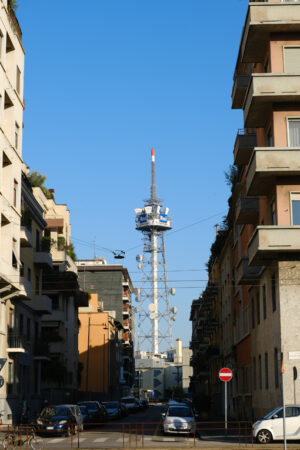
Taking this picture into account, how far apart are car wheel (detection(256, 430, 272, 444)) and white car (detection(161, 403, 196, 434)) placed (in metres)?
5.25

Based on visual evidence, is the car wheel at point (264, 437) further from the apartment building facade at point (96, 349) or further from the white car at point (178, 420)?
the apartment building facade at point (96, 349)

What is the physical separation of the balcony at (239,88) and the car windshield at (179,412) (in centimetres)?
1684

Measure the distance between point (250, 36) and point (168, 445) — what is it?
18.4 meters

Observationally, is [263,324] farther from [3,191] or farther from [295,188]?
[3,191]

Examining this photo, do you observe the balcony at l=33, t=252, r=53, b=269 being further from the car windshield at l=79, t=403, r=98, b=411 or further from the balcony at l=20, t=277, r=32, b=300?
the car windshield at l=79, t=403, r=98, b=411

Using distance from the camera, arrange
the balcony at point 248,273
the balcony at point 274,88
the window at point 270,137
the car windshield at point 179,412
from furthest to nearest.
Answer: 1. the balcony at point 248,273
2. the car windshield at point 179,412
3. the window at point 270,137
4. the balcony at point 274,88

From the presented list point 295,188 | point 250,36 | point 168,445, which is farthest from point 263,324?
point 250,36

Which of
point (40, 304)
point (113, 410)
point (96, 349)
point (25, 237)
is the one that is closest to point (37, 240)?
point (40, 304)

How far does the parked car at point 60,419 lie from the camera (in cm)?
3650

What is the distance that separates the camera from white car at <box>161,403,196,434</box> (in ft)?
115

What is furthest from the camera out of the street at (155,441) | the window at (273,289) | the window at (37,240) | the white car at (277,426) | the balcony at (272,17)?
the window at (37,240)

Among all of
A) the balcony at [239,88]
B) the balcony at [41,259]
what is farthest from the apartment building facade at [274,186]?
the balcony at [41,259]

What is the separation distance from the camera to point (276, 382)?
1339 inches

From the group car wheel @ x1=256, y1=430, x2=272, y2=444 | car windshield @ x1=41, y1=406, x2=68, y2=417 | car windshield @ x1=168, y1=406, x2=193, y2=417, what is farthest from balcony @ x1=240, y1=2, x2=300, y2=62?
car windshield @ x1=41, y1=406, x2=68, y2=417
